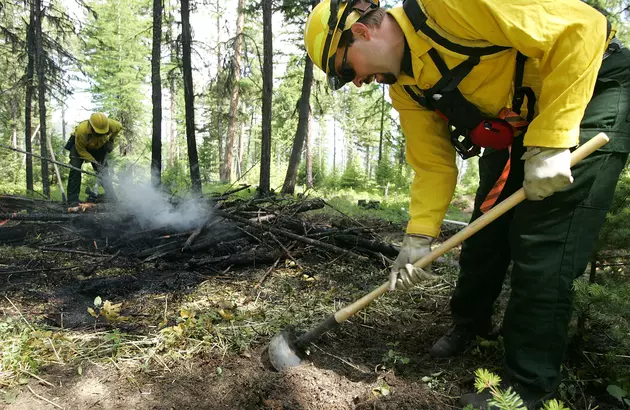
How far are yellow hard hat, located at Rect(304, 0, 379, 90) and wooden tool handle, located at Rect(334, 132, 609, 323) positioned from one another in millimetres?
1048

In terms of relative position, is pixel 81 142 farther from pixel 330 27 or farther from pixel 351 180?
pixel 351 180

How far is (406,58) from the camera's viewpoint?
202cm

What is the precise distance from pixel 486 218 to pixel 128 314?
9.38ft

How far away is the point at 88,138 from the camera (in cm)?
870

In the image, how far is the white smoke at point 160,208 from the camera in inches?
207

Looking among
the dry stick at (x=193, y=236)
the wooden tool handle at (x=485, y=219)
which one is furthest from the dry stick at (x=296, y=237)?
the wooden tool handle at (x=485, y=219)

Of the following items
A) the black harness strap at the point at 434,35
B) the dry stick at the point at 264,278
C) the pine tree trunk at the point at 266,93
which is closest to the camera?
the black harness strap at the point at 434,35

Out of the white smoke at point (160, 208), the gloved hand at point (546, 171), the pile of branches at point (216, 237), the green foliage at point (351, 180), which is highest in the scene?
the green foliage at point (351, 180)

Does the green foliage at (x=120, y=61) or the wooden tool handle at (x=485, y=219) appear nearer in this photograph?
the wooden tool handle at (x=485, y=219)

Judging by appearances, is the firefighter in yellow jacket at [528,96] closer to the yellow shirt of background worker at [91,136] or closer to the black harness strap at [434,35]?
the black harness strap at [434,35]

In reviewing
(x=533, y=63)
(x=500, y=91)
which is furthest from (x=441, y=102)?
(x=533, y=63)

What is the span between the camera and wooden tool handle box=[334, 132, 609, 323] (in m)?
1.69

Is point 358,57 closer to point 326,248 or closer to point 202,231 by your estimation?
point 326,248

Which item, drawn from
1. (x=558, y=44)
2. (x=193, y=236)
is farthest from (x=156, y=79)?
(x=558, y=44)
